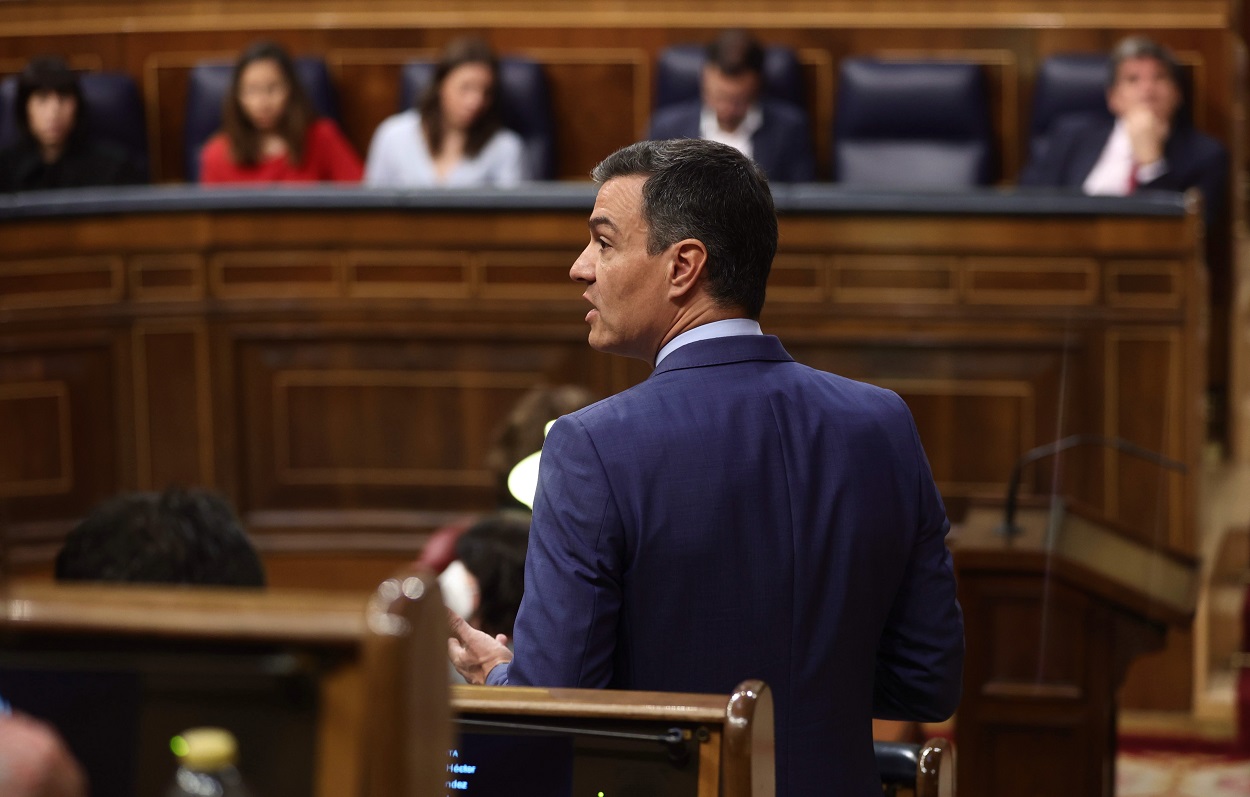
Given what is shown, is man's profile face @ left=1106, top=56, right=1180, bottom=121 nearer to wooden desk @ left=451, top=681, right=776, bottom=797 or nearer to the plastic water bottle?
wooden desk @ left=451, top=681, right=776, bottom=797

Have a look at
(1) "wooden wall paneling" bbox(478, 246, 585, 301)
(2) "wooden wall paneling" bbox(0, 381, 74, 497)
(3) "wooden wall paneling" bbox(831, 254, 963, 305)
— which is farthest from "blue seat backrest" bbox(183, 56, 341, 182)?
(3) "wooden wall paneling" bbox(831, 254, 963, 305)

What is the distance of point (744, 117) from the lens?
506 cm

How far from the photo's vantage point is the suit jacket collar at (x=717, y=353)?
4.76 feet

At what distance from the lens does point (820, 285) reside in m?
4.19

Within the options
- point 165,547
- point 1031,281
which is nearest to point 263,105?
point 1031,281

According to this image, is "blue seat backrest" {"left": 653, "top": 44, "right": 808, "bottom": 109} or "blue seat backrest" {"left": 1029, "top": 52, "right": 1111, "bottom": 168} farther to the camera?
"blue seat backrest" {"left": 653, "top": 44, "right": 808, "bottom": 109}

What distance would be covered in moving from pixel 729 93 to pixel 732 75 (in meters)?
0.05

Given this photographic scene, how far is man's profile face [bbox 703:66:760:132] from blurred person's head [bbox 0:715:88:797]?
14.5ft

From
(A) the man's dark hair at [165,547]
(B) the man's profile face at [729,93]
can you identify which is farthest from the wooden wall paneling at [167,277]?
(A) the man's dark hair at [165,547]

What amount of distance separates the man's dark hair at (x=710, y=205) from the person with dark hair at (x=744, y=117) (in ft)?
11.4

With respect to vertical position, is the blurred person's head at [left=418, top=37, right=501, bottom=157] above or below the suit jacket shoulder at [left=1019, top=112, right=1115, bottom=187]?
above

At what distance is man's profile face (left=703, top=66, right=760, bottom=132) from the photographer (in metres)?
4.95

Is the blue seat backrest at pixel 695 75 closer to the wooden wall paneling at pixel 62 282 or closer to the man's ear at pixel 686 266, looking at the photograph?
the wooden wall paneling at pixel 62 282

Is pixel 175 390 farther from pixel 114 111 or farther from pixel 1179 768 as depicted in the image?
pixel 1179 768
